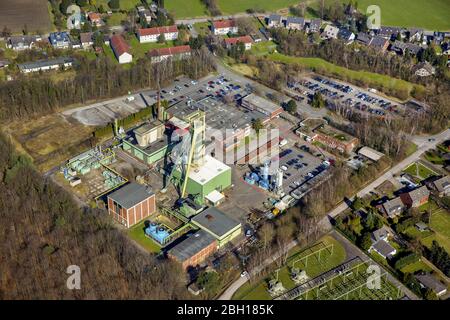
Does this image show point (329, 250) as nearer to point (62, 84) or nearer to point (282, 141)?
point (282, 141)

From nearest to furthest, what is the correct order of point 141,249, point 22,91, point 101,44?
point 141,249, point 22,91, point 101,44

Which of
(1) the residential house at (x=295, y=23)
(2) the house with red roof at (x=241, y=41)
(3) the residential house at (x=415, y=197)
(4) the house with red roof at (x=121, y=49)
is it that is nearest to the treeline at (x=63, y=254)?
(3) the residential house at (x=415, y=197)

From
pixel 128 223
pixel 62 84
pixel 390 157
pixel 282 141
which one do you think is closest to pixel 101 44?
pixel 62 84

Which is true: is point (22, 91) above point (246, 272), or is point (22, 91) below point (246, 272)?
above

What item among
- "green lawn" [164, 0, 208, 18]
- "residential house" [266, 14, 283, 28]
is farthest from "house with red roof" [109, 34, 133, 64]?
"residential house" [266, 14, 283, 28]

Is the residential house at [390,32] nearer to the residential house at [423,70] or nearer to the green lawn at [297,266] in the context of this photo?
the residential house at [423,70]

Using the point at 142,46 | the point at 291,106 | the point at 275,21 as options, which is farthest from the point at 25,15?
the point at 291,106
